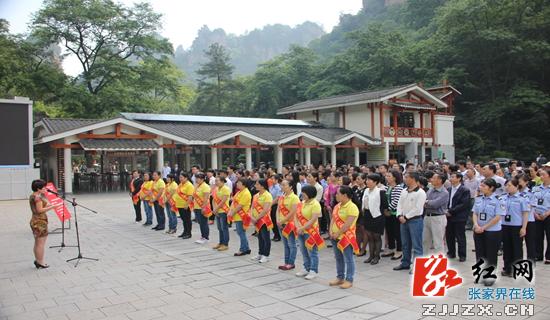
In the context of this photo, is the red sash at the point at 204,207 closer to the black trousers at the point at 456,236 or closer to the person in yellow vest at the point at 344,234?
the person in yellow vest at the point at 344,234

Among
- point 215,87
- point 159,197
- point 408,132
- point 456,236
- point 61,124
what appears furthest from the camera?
point 215,87

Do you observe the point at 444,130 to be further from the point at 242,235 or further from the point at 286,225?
the point at 286,225

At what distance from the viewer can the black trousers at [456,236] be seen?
23.9ft

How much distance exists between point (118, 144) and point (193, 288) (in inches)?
600

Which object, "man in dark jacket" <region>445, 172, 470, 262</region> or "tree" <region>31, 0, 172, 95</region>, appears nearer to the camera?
"man in dark jacket" <region>445, 172, 470, 262</region>

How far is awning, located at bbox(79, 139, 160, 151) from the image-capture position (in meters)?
18.8

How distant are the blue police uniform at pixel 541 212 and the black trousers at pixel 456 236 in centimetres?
113

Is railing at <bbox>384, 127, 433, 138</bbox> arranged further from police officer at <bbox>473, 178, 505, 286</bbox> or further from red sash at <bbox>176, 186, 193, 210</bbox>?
police officer at <bbox>473, 178, 505, 286</bbox>

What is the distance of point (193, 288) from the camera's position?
6.01m

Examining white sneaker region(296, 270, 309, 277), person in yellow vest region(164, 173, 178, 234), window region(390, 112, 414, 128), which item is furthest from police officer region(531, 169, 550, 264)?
window region(390, 112, 414, 128)

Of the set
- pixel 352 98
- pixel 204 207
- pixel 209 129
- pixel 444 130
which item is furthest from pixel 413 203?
pixel 444 130

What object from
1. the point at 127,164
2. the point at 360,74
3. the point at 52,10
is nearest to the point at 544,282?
the point at 127,164

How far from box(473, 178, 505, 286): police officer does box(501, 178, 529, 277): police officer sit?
0.34 meters

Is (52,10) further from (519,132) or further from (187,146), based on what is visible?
(519,132)
